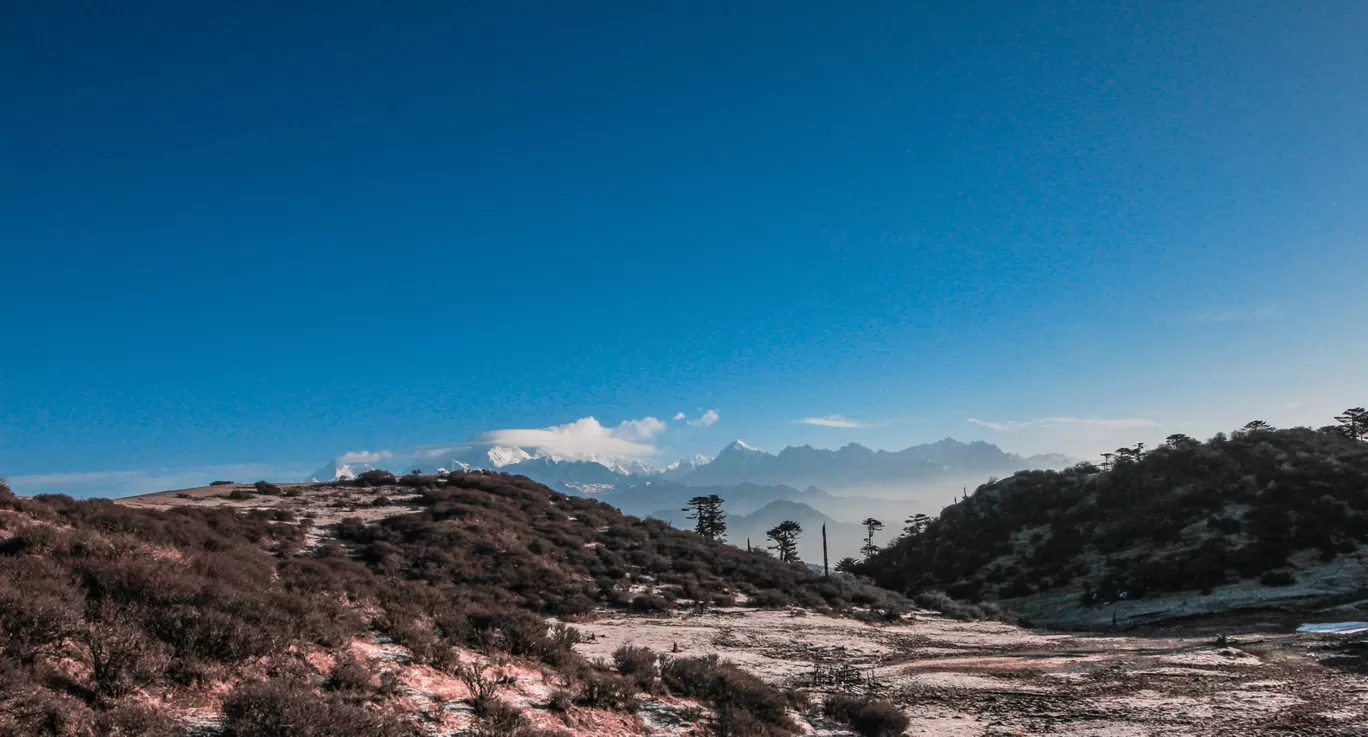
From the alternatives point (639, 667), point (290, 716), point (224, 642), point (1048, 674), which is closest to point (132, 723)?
point (290, 716)

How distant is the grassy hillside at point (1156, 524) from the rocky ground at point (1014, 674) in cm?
1281

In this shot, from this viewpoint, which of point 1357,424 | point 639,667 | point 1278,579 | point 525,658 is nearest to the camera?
point 525,658

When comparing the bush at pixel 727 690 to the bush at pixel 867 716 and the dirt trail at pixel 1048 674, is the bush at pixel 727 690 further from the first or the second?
the dirt trail at pixel 1048 674

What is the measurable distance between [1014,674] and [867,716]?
8.85 m

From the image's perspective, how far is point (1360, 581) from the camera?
3634 cm

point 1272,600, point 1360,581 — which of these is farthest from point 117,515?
point 1360,581

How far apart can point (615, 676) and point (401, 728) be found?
234 inches

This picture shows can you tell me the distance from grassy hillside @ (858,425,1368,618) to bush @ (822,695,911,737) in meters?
37.9

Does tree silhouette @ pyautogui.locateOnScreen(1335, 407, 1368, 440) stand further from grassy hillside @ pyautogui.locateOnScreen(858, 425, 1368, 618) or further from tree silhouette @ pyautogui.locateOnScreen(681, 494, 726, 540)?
tree silhouette @ pyautogui.locateOnScreen(681, 494, 726, 540)

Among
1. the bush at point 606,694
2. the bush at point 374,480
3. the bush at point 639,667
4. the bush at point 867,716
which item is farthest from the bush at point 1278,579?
the bush at point 374,480

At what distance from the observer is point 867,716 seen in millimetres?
13914

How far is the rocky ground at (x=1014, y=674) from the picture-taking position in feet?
41.6

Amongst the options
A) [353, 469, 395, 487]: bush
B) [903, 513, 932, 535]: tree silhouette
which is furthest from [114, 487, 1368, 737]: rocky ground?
[903, 513, 932, 535]: tree silhouette

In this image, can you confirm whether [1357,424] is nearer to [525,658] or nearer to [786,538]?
[786,538]
